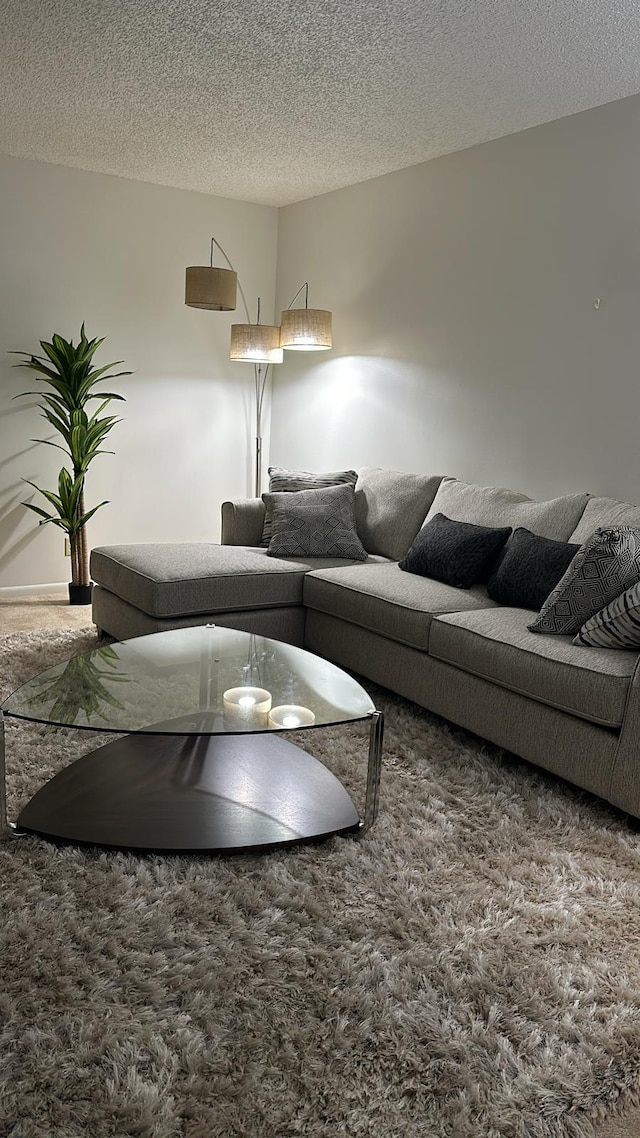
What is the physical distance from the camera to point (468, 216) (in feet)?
14.8

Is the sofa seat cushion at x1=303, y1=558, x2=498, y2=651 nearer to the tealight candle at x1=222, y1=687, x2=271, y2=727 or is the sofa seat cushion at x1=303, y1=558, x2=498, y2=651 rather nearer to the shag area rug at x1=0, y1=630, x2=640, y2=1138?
the shag area rug at x1=0, y1=630, x2=640, y2=1138

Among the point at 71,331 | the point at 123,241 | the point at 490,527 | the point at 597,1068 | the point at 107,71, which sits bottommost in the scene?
the point at 597,1068

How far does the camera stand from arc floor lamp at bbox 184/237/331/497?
186 inches

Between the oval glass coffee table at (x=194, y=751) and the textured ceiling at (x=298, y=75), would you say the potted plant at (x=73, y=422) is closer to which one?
the textured ceiling at (x=298, y=75)

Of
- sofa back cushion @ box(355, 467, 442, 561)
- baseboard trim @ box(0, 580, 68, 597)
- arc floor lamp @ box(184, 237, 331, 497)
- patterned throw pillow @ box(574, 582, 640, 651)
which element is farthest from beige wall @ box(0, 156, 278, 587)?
patterned throw pillow @ box(574, 582, 640, 651)

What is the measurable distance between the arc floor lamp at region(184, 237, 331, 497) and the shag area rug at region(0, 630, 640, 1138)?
9.82 feet

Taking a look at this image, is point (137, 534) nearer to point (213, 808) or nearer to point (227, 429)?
point (227, 429)

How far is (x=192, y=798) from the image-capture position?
259 centimetres

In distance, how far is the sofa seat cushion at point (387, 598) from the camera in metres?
3.42

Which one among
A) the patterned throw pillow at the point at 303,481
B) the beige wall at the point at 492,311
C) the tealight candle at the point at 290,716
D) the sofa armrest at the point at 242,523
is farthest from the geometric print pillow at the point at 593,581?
the sofa armrest at the point at 242,523

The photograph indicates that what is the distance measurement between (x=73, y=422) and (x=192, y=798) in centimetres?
314

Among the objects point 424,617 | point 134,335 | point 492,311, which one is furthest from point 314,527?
point 134,335

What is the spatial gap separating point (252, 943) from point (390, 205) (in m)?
4.31

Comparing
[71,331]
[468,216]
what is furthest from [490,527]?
[71,331]
